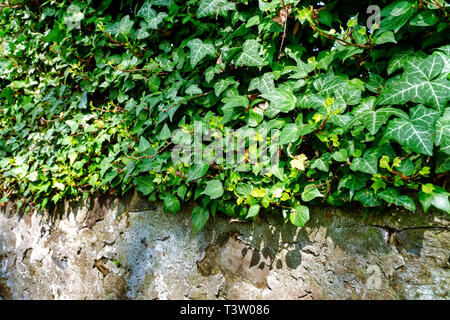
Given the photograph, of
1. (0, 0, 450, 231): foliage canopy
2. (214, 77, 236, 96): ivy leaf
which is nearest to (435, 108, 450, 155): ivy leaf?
(0, 0, 450, 231): foliage canopy

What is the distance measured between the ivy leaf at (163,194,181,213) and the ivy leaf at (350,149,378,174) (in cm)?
92

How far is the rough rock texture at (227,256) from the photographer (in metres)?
1.07

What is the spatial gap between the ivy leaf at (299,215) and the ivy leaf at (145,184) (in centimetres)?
83

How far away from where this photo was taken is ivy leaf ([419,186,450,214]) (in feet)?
3.00

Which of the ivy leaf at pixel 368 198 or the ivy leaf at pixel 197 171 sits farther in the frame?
the ivy leaf at pixel 197 171

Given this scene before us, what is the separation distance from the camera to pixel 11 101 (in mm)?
2439

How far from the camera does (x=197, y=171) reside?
135 cm

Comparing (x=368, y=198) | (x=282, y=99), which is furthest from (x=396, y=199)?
(x=282, y=99)

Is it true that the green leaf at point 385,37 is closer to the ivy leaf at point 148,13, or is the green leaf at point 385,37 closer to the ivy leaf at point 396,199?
the ivy leaf at point 396,199

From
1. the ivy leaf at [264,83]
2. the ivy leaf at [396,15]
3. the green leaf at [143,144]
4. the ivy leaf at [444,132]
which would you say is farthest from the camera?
the green leaf at [143,144]

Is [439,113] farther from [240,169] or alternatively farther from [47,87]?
[47,87]

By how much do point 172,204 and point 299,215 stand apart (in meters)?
0.71

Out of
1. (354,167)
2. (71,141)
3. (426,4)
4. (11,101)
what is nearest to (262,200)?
(354,167)

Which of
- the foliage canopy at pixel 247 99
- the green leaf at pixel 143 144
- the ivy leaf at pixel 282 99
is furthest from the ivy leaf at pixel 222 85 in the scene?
the green leaf at pixel 143 144
